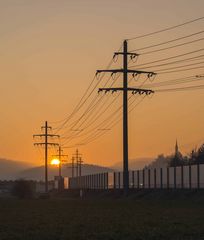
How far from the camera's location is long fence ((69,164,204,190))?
71700mm

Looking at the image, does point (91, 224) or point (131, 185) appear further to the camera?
point (131, 185)

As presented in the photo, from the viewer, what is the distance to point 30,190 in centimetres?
11650

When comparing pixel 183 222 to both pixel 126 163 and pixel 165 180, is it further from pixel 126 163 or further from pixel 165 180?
pixel 165 180

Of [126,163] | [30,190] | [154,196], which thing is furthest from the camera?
[30,190]

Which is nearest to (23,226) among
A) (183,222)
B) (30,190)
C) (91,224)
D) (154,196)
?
(91,224)

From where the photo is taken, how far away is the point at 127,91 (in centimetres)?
5778

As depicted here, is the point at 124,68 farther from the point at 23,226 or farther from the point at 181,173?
the point at 23,226

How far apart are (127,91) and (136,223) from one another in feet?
97.1

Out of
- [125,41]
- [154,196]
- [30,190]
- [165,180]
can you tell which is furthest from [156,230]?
[30,190]

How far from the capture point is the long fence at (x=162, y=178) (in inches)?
2823

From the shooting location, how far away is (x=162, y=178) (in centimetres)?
8288

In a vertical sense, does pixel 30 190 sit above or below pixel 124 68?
below

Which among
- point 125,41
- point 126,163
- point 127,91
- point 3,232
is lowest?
point 3,232

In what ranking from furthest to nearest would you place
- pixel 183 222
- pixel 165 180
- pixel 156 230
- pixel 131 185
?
pixel 131 185 < pixel 165 180 < pixel 183 222 < pixel 156 230
